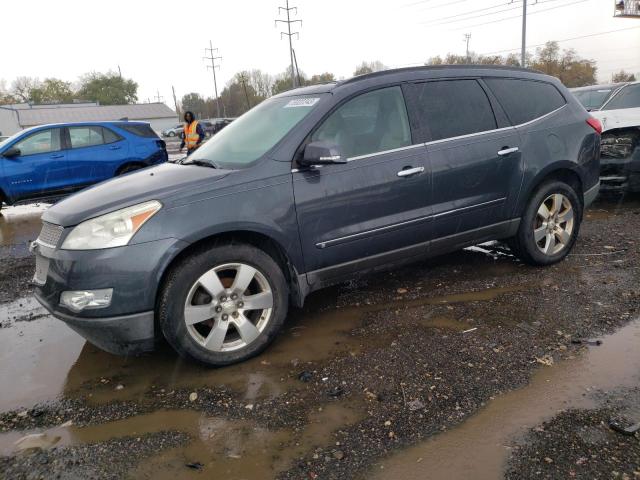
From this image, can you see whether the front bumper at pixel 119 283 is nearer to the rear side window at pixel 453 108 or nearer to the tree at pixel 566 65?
the rear side window at pixel 453 108

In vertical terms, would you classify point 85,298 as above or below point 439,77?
below

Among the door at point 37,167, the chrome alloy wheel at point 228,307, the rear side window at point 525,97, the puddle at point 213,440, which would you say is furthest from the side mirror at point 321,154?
the door at point 37,167

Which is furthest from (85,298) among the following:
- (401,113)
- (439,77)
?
(439,77)

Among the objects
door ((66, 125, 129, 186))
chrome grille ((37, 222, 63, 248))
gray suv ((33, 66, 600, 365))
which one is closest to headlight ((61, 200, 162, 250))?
gray suv ((33, 66, 600, 365))

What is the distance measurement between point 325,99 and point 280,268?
1285mm

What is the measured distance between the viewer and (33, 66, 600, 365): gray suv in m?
2.94

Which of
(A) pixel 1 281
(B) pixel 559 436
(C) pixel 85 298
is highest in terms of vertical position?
(C) pixel 85 298

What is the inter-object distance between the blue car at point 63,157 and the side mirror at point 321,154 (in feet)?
25.0

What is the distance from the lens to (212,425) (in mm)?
2641

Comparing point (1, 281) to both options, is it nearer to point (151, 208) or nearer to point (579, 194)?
point (151, 208)

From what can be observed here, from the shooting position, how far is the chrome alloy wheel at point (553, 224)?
4578 mm

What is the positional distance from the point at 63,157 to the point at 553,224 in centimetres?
863

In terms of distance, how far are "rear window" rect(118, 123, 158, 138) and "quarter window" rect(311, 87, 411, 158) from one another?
25.6 ft

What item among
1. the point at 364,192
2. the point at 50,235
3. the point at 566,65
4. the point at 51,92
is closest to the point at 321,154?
the point at 364,192
